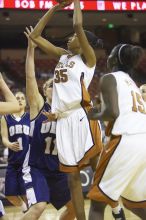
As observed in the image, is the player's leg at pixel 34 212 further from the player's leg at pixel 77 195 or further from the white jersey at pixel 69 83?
the white jersey at pixel 69 83

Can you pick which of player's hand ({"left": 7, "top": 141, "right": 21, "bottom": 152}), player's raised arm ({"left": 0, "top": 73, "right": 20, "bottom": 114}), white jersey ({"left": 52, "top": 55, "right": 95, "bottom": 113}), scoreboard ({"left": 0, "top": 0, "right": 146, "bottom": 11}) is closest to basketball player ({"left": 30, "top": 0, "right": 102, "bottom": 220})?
white jersey ({"left": 52, "top": 55, "right": 95, "bottom": 113})

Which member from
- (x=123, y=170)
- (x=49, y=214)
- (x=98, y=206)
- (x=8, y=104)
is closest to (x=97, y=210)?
(x=98, y=206)

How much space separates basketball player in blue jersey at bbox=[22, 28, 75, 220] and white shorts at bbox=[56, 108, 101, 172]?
28 centimetres

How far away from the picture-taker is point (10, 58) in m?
17.2

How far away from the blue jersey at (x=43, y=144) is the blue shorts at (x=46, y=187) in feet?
0.21

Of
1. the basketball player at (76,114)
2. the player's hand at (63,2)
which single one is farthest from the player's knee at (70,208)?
the player's hand at (63,2)

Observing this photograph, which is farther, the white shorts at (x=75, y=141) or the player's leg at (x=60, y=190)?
the player's leg at (x=60, y=190)

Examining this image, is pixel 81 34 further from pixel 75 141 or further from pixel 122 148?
pixel 122 148

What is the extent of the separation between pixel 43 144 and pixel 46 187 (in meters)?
0.36

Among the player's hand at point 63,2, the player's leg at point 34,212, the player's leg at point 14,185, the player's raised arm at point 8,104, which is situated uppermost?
the player's hand at point 63,2

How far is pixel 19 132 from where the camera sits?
203 inches

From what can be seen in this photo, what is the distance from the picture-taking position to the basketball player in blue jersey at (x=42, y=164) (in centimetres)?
393

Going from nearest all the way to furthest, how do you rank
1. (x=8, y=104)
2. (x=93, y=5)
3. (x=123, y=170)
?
(x=8, y=104)
(x=123, y=170)
(x=93, y=5)

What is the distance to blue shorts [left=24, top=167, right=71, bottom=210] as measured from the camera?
12.8 feet
